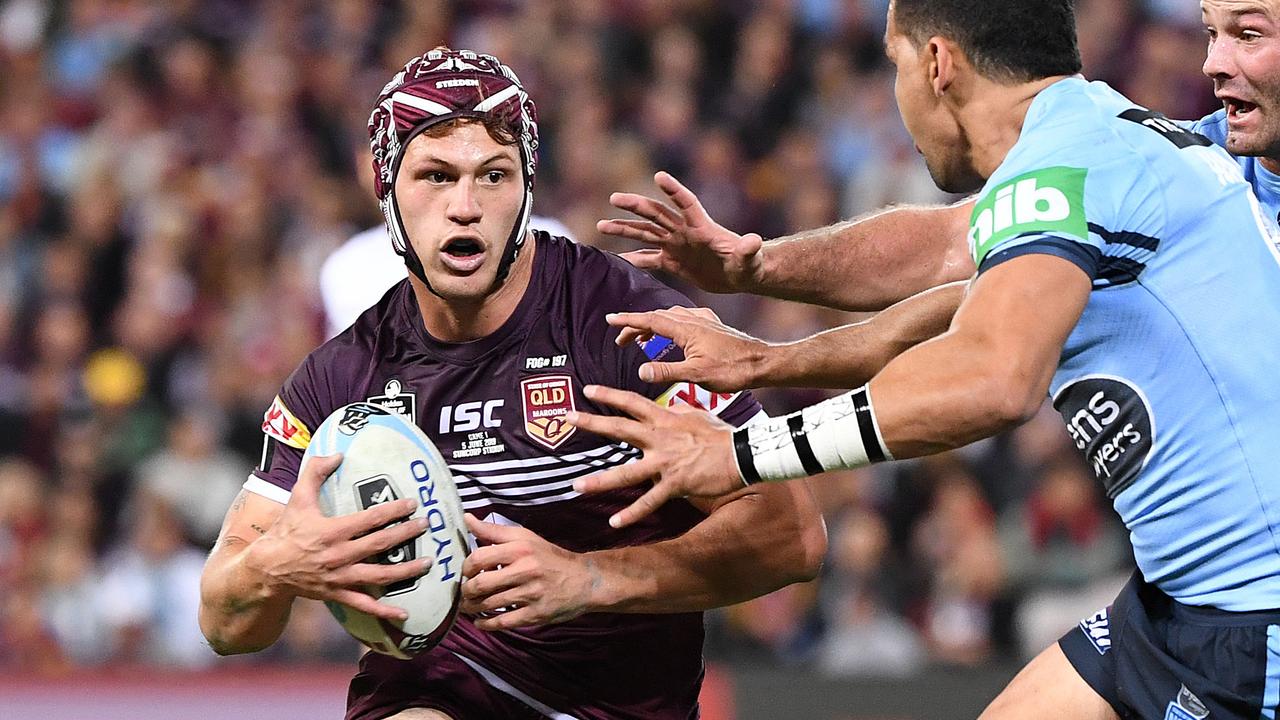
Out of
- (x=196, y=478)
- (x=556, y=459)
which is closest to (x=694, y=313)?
(x=556, y=459)

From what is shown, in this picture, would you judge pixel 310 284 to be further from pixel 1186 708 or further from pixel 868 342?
pixel 1186 708

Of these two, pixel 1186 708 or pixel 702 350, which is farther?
pixel 702 350

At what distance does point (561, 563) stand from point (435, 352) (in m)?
0.84

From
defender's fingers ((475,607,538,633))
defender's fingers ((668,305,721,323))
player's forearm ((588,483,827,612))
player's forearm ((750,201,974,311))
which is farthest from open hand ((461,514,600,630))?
player's forearm ((750,201,974,311))

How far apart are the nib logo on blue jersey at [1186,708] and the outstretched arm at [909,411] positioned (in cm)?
100

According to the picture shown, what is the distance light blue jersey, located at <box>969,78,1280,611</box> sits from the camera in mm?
3854

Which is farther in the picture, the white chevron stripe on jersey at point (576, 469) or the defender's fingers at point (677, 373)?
the white chevron stripe on jersey at point (576, 469)

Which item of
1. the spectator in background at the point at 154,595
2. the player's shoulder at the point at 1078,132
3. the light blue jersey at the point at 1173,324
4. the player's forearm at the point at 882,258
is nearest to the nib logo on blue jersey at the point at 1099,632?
the light blue jersey at the point at 1173,324

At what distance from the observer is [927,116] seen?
4289mm

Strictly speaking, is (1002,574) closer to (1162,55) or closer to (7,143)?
(1162,55)

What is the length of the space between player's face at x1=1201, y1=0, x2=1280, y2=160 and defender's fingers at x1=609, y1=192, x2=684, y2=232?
159 centimetres

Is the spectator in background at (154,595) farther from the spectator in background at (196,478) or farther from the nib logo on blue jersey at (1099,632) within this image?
the nib logo on blue jersey at (1099,632)

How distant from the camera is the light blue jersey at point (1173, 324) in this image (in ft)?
12.6

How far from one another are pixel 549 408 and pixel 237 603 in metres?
1.00
